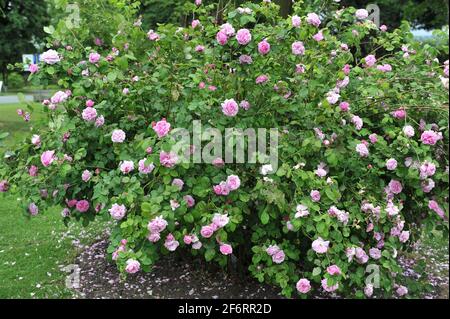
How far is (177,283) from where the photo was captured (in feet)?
12.3

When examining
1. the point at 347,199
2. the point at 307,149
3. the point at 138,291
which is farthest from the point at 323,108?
the point at 138,291

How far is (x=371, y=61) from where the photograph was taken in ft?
11.5

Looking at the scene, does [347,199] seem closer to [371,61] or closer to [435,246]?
[371,61]

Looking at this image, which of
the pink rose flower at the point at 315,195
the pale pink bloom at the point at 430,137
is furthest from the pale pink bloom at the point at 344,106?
the pink rose flower at the point at 315,195

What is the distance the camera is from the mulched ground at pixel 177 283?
11.7 ft

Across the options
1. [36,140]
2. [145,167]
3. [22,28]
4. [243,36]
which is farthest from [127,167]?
[22,28]

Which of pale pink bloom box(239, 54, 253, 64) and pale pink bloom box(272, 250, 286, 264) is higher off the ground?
pale pink bloom box(239, 54, 253, 64)

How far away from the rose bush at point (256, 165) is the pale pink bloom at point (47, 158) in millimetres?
14

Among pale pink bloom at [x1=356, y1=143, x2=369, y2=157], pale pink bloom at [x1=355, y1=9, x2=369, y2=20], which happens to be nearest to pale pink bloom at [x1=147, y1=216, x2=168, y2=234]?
pale pink bloom at [x1=356, y1=143, x2=369, y2=157]

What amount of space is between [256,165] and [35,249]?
8.51 ft

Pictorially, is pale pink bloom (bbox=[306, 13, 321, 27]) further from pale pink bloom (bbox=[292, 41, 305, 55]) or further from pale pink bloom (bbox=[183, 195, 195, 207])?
pale pink bloom (bbox=[183, 195, 195, 207])

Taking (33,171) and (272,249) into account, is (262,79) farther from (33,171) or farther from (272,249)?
(33,171)

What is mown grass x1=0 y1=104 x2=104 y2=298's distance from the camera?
370 cm

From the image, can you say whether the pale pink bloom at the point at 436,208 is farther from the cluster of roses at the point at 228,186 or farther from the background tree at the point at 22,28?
the background tree at the point at 22,28
